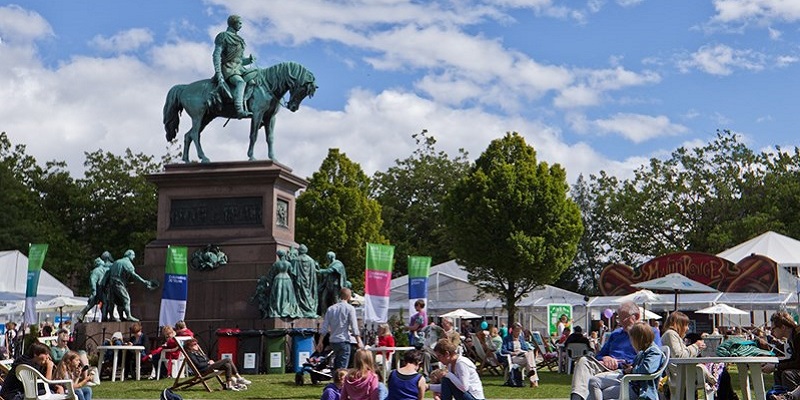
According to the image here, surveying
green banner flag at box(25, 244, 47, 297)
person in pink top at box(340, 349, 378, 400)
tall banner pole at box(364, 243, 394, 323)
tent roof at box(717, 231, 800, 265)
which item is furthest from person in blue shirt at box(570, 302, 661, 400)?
tent roof at box(717, 231, 800, 265)

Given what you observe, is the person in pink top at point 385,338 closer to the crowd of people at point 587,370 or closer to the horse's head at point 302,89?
the crowd of people at point 587,370

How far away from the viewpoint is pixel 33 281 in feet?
85.0

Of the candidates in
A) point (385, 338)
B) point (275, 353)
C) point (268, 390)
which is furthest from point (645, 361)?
point (275, 353)

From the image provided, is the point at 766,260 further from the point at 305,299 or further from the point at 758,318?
the point at 305,299

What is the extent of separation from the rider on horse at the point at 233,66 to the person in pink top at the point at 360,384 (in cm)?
1645

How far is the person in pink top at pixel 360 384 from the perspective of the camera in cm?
979

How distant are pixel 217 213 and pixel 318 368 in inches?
323

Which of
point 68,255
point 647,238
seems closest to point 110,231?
point 68,255

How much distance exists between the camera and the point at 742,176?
6297cm

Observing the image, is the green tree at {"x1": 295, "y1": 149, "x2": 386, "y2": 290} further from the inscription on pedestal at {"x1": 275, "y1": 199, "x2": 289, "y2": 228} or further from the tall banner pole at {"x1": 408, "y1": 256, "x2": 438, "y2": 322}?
the inscription on pedestal at {"x1": 275, "y1": 199, "x2": 289, "y2": 228}

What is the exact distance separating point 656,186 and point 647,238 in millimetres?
3284

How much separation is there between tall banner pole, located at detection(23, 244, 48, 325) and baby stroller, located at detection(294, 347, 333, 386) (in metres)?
10.0

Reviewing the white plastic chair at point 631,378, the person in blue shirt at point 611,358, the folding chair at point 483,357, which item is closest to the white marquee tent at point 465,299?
the folding chair at point 483,357

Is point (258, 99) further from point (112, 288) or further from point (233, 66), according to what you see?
point (112, 288)
